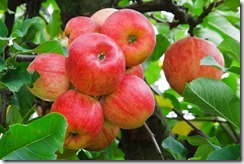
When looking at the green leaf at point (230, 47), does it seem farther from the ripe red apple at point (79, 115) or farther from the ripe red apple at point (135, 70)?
the ripe red apple at point (79, 115)

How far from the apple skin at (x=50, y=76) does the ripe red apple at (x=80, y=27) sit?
6 centimetres

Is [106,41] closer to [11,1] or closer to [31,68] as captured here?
[31,68]

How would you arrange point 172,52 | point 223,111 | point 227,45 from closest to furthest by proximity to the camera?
1. point 223,111
2. point 227,45
3. point 172,52

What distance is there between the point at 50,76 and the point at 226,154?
Result: 1.08ft

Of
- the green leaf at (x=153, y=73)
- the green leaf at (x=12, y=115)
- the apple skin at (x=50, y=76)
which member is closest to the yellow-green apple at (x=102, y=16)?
the apple skin at (x=50, y=76)

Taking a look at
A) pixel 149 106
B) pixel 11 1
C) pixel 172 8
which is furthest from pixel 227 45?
pixel 11 1

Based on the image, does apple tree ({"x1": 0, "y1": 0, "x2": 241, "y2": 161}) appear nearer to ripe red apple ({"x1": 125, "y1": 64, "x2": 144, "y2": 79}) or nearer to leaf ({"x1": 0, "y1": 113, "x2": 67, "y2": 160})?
leaf ({"x1": 0, "y1": 113, "x2": 67, "y2": 160})

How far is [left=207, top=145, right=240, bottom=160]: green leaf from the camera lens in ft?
2.71

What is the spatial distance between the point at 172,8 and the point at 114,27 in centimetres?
35

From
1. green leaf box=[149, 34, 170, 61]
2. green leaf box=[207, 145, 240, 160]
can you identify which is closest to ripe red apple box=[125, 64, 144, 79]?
green leaf box=[207, 145, 240, 160]

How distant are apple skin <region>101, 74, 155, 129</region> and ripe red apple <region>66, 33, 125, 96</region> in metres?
0.03

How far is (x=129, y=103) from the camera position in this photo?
892 mm

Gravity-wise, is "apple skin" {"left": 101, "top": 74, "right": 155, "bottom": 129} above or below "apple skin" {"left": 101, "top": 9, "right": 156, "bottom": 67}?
below

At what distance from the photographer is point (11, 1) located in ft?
4.80
